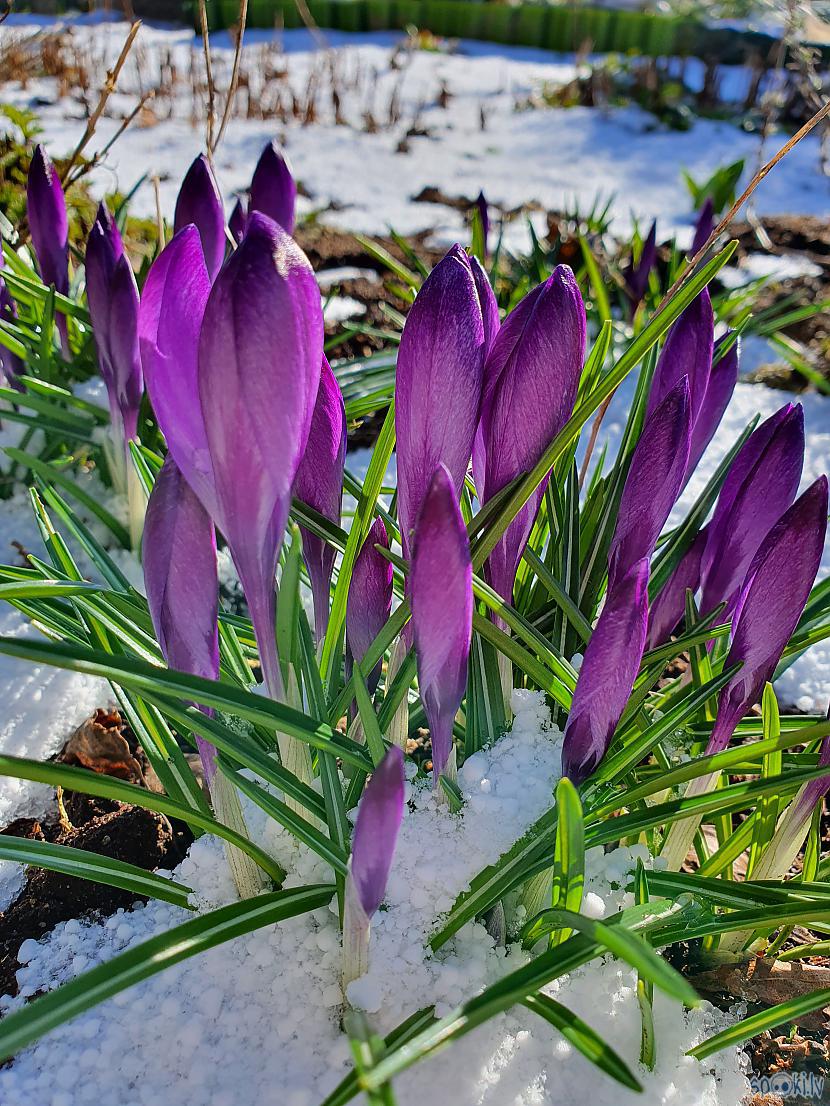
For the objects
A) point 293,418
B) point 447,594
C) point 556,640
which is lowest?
point 556,640

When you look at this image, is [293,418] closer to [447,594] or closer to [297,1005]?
[447,594]

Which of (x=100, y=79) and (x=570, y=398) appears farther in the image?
(x=100, y=79)

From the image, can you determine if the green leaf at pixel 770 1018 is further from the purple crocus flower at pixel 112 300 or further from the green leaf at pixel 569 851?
the purple crocus flower at pixel 112 300

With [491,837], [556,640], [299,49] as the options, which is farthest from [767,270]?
[299,49]

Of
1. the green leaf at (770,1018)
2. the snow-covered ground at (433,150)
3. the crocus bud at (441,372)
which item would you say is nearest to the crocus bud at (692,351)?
the crocus bud at (441,372)

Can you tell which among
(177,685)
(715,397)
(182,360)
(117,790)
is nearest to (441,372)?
(182,360)

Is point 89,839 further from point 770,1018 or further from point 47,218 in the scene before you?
point 47,218

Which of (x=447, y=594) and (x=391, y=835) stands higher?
(x=447, y=594)
